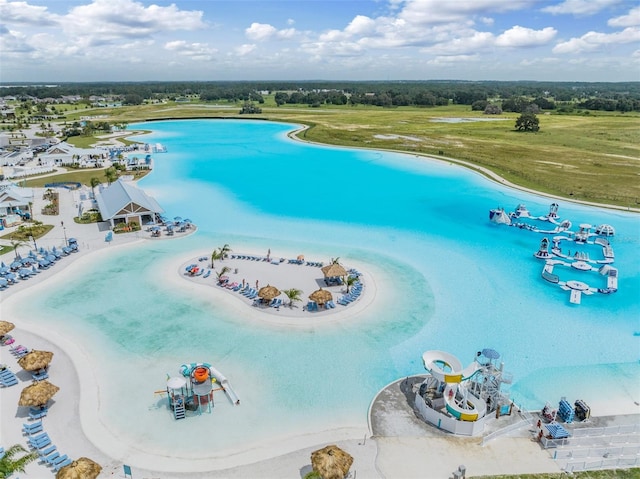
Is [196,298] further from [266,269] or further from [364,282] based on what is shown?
[364,282]

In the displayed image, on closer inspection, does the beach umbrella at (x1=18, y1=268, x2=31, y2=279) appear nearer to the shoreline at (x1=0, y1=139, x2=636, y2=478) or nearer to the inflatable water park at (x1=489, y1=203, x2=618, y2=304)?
the shoreline at (x1=0, y1=139, x2=636, y2=478)

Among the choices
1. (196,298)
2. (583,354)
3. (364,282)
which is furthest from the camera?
(364,282)

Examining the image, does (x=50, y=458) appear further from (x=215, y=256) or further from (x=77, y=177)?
(x=77, y=177)

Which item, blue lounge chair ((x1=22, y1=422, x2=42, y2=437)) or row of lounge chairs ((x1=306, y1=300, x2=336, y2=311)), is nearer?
blue lounge chair ((x1=22, y1=422, x2=42, y2=437))

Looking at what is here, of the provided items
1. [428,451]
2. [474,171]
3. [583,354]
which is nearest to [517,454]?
[428,451]

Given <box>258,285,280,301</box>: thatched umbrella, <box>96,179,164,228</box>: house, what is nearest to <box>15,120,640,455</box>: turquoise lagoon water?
<box>258,285,280,301</box>: thatched umbrella

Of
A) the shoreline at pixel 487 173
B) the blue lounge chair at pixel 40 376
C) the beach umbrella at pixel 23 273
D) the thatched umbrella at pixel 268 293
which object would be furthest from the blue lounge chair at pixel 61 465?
the shoreline at pixel 487 173

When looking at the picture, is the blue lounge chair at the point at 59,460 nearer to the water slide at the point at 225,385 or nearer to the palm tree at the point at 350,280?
the water slide at the point at 225,385
